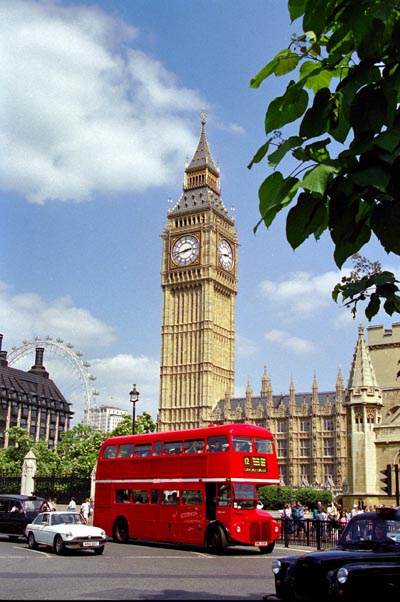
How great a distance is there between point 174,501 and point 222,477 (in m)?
2.57

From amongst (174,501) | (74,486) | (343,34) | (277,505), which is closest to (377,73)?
(343,34)

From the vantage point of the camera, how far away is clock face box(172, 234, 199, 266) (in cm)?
9950

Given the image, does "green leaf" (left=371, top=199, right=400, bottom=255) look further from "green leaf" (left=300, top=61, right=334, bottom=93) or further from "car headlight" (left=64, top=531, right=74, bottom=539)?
"car headlight" (left=64, top=531, right=74, bottom=539)

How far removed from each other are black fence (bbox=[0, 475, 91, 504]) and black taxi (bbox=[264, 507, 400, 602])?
107 ft

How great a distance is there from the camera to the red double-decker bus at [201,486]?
21422 mm

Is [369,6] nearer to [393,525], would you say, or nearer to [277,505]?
[393,525]

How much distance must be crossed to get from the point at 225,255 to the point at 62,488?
211 feet

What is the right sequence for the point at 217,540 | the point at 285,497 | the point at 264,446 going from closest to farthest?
the point at 217,540 < the point at 264,446 < the point at 285,497

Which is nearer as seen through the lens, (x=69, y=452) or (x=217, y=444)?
(x=217, y=444)

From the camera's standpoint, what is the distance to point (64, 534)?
1967 centimetres

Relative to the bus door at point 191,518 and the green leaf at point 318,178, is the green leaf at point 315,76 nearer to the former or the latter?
the green leaf at point 318,178

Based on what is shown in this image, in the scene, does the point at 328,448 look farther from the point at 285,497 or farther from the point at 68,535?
the point at 68,535

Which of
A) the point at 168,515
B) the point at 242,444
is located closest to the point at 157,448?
the point at 168,515

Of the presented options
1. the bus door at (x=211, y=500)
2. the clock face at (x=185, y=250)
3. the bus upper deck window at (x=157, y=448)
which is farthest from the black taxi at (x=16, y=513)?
the clock face at (x=185, y=250)
